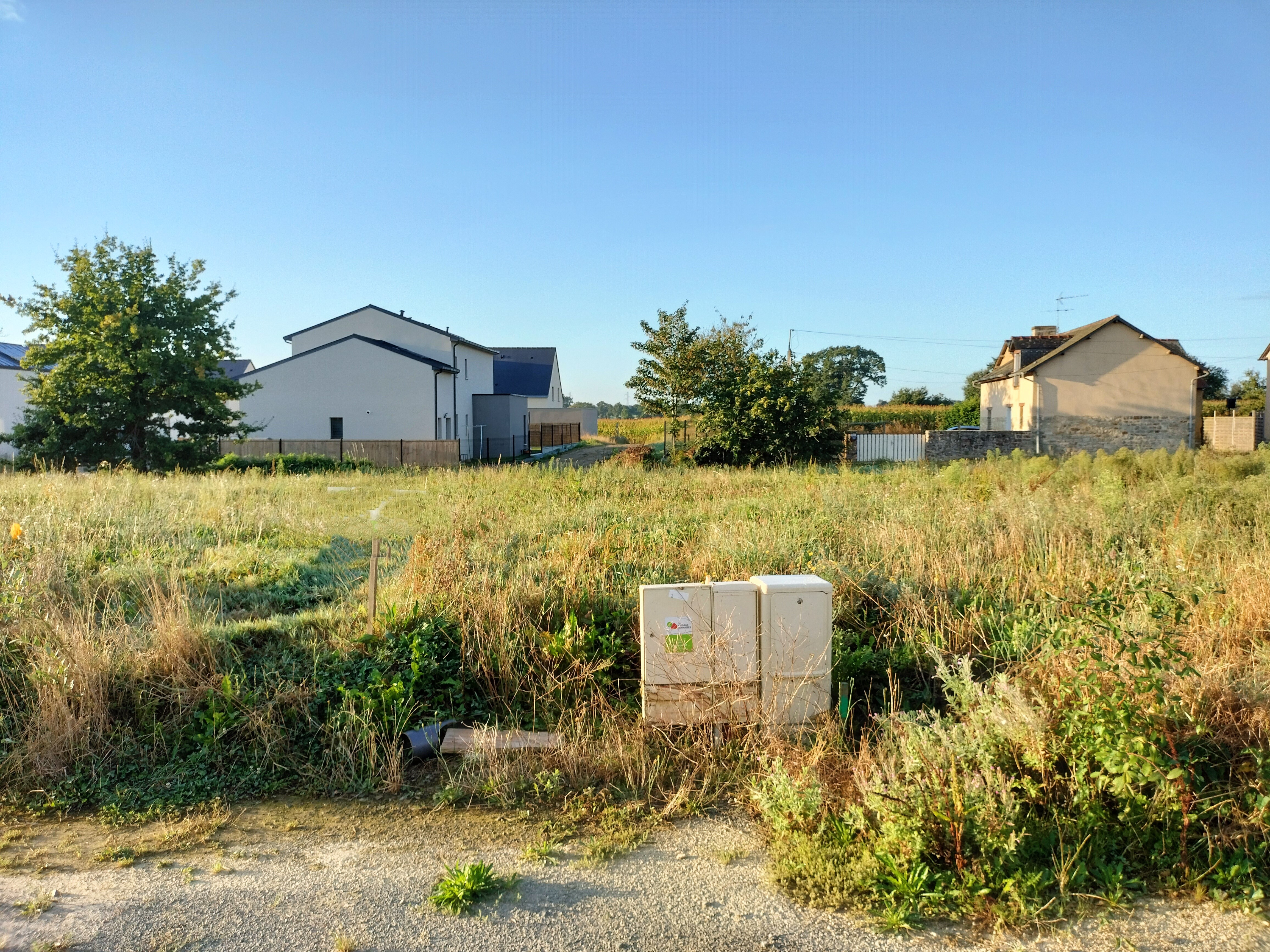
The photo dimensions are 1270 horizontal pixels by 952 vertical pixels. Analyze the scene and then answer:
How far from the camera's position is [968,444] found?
29812mm

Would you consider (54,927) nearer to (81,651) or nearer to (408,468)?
(81,651)

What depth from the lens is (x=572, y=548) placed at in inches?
298

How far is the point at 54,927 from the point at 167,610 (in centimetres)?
259

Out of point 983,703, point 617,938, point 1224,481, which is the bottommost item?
point 617,938

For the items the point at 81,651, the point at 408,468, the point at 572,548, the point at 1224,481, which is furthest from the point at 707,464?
the point at 81,651

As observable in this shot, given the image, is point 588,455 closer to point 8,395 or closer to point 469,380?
point 469,380

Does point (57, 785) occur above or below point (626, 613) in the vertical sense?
below

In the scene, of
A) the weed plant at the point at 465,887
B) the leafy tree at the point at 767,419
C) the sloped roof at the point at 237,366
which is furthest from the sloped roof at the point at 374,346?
the weed plant at the point at 465,887

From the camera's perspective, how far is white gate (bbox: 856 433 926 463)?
3000cm

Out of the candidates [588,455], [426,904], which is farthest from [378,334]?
[426,904]

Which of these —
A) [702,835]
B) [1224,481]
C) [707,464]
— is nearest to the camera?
[702,835]

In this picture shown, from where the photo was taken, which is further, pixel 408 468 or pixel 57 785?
pixel 408 468

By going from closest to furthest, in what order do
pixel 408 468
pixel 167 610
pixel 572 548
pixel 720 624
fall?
pixel 720 624
pixel 167 610
pixel 572 548
pixel 408 468

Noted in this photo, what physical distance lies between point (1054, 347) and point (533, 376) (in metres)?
38.8
